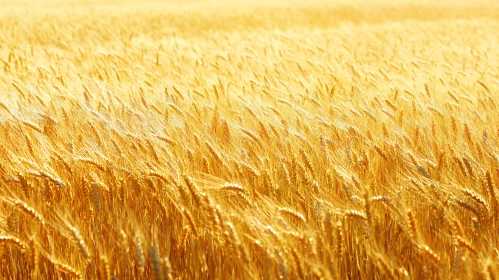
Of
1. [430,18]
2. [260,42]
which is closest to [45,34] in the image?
[260,42]

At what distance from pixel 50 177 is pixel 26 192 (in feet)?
0.45

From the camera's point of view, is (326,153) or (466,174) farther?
(326,153)

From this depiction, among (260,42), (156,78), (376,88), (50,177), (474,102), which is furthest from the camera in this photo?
(260,42)

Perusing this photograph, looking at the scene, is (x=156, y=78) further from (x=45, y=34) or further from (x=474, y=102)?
(x=45, y=34)

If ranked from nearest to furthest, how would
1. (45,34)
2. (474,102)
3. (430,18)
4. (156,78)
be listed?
1. (474,102)
2. (156,78)
3. (45,34)
4. (430,18)

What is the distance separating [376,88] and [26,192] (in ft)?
9.11

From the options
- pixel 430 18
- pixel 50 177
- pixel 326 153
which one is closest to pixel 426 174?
pixel 326 153

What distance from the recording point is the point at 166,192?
2.11 meters

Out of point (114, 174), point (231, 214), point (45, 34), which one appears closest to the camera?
point (231, 214)

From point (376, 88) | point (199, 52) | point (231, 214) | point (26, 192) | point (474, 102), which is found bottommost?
point (231, 214)

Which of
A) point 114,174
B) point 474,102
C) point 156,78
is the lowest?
point 114,174

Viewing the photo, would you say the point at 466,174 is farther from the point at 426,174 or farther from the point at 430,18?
the point at 430,18

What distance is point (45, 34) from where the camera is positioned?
1023cm

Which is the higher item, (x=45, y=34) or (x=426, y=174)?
(x=45, y=34)
